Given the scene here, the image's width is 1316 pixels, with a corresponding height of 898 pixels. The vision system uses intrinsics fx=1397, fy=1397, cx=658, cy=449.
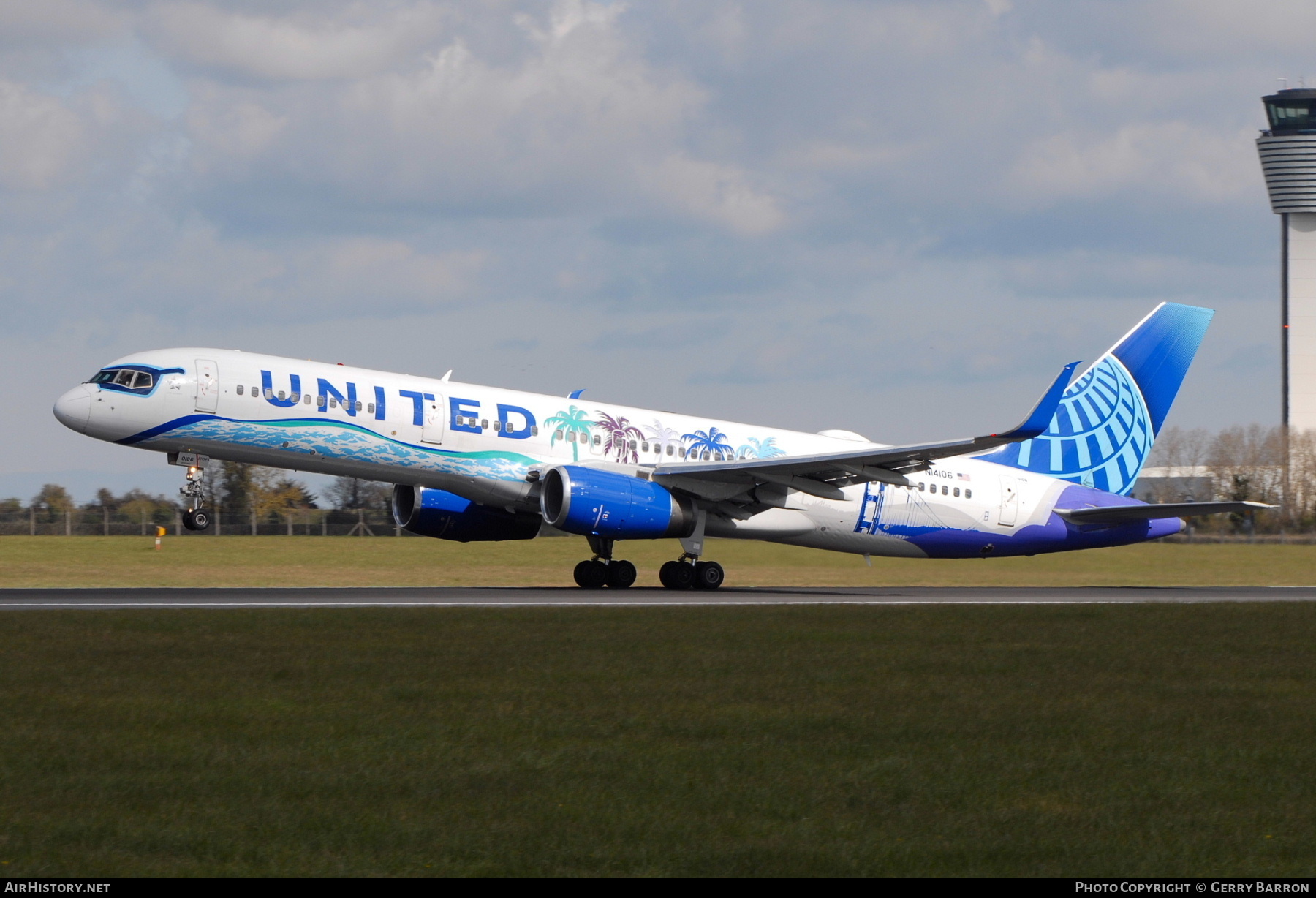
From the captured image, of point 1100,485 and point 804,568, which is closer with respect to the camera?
point 804,568

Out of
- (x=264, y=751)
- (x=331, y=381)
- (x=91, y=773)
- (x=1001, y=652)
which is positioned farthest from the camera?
(x=331, y=381)

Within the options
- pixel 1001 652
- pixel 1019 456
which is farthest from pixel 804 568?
pixel 1001 652

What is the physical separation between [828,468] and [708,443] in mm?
3418

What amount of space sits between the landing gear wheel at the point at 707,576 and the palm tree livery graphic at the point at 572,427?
368 cm

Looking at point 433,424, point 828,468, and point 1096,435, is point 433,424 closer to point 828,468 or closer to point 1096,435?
point 828,468

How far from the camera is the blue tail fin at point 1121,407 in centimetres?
3659

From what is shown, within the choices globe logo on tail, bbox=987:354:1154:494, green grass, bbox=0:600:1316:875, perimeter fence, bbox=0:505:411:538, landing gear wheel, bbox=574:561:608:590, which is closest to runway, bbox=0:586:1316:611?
landing gear wheel, bbox=574:561:608:590

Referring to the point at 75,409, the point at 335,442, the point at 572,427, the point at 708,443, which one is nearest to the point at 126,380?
the point at 75,409

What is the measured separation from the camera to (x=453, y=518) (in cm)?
3219

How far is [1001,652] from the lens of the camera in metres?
17.3

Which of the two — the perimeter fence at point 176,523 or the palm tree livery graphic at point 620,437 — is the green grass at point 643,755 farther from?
the perimeter fence at point 176,523

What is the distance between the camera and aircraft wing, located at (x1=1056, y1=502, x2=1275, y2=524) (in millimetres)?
31356
